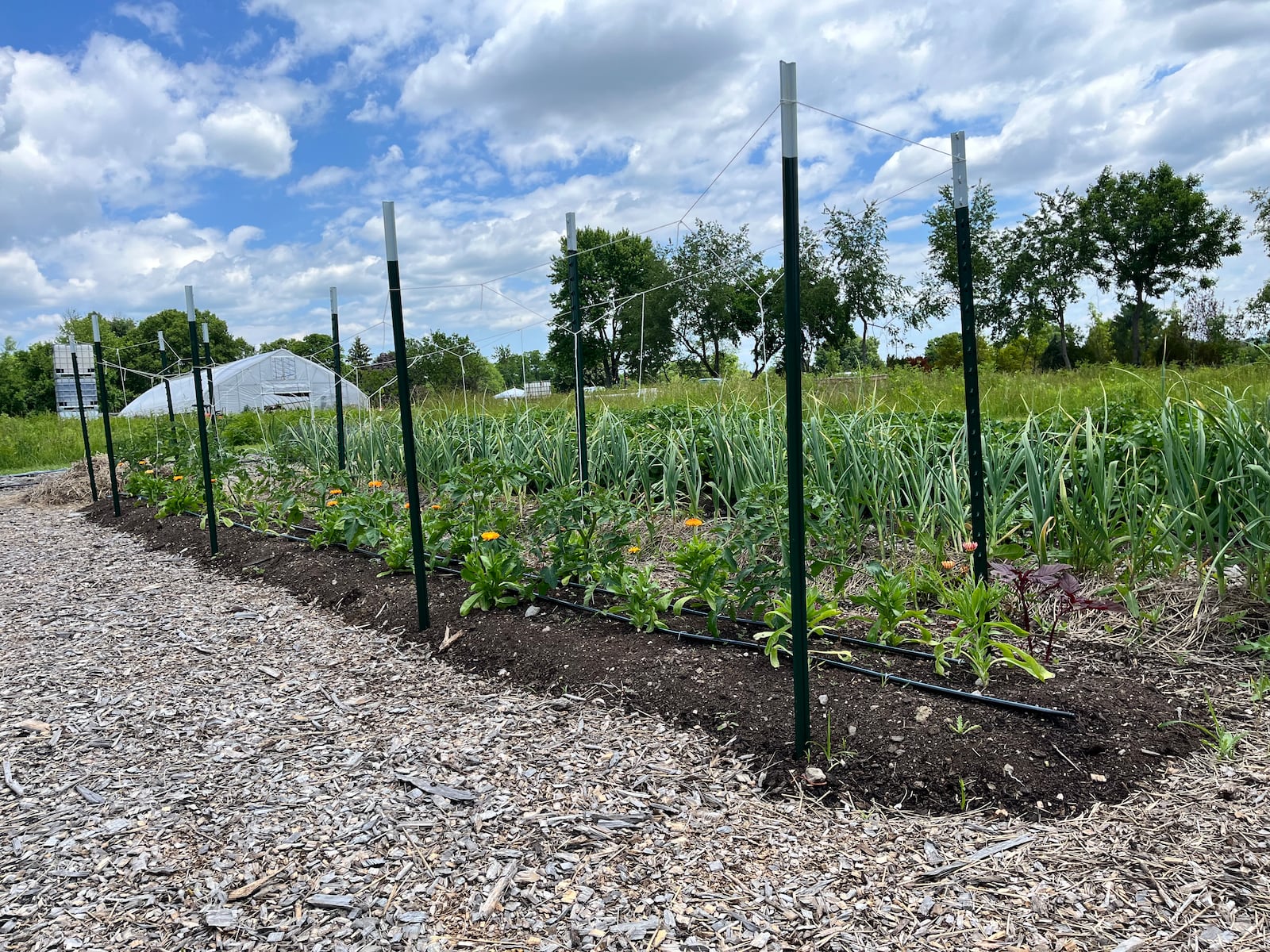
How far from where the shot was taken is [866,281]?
15.2 m

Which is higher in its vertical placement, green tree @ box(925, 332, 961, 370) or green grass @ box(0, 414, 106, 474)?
green tree @ box(925, 332, 961, 370)

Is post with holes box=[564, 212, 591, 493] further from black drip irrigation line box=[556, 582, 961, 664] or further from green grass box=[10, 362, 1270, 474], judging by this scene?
black drip irrigation line box=[556, 582, 961, 664]

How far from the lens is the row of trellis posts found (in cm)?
210

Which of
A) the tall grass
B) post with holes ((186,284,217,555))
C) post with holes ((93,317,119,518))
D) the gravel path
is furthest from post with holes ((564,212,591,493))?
post with holes ((93,317,119,518))

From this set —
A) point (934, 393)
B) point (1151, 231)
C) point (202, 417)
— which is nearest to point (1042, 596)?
point (934, 393)

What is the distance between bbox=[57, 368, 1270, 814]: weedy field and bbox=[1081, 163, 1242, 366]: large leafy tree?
19.1 metres

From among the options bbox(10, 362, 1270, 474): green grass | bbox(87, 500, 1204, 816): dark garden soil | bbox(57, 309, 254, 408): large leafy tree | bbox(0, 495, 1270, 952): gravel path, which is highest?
bbox(57, 309, 254, 408): large leafy tree

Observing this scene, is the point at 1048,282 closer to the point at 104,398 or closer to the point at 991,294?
the point at 991,294

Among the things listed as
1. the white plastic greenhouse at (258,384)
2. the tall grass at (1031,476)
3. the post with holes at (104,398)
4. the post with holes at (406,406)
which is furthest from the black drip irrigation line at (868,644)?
the white plastic greenhouse at (258,384)

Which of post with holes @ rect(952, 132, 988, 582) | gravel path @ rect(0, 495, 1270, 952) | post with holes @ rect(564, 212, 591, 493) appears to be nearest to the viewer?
gravel path @ rect(0, 495, 1270, 952)

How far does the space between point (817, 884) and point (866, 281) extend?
14.8 meters

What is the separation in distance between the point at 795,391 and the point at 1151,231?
23.4 m

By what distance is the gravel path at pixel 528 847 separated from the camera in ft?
5.53

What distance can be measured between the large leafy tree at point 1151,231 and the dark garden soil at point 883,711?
21237mm
